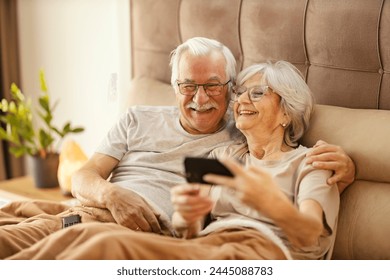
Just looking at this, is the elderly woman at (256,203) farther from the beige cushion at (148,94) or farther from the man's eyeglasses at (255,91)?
the beige cushion at (148,94)

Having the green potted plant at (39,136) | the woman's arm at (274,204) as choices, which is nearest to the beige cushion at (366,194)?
the woman's arm at (274,204)

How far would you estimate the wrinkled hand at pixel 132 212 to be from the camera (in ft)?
4.59

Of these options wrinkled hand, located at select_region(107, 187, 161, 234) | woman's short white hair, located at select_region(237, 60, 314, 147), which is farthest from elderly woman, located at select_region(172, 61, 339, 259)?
wrinkled hand, located at select_region(107, 187, 161, 234)

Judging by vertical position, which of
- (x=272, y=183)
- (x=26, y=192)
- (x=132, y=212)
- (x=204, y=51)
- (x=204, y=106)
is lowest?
(x=26, y=192)

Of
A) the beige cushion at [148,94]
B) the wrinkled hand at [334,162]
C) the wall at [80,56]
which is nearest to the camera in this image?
the wrinkled hand at [334,162]

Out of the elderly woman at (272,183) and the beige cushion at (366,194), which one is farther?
the beige cushion at (366,194)

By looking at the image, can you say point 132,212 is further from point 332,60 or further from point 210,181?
point 332,60

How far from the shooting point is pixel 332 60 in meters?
1.51

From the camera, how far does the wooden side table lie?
6.53ft

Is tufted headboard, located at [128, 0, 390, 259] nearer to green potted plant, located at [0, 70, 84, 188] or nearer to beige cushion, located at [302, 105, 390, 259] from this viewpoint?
beige cushion, located at [302, 105, 390, 259]

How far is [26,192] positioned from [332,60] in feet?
3.72

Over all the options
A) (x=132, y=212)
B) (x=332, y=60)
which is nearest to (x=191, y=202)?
(x=132, y=212)

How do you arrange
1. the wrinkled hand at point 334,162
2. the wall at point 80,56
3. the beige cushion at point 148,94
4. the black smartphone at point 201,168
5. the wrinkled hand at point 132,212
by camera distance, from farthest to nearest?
the wall at point 80,56, the beige cushion at point 148,94, the wrinkled hand at point 132,212, the wrinkled hand at point 334,162, the black smartphone at point 201,168

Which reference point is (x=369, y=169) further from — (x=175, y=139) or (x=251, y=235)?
(x=175, y=139)
